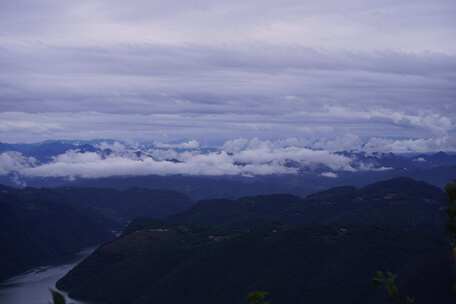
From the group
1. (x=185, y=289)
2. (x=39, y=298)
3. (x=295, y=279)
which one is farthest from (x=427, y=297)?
(x=39, y=298)

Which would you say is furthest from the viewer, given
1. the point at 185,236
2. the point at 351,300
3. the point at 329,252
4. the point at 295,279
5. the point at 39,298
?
the point at 185,236

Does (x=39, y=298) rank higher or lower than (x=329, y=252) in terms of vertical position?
lower

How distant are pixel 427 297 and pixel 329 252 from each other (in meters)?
39.3

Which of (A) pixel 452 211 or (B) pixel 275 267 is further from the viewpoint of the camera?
(B) pixel 275 267

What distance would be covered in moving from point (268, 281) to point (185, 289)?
19.2 metres

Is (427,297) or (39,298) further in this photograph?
(39,298)

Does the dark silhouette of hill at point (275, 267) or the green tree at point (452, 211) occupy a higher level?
the green tree at point (452, 211)

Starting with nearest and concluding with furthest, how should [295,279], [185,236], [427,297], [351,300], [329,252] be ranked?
[427,297] < [351,300] < [295,279] < [329,252] < [185,236]

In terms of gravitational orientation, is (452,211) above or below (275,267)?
above

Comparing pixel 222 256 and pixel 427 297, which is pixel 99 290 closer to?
pixel 222 256

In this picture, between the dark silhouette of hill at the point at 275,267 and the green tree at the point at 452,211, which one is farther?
the dark silhouette of hill at the point at 275,267

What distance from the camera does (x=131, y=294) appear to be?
165 metres

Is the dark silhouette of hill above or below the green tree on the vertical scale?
below

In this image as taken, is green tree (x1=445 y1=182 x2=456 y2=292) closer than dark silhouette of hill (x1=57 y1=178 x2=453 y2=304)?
Yes
